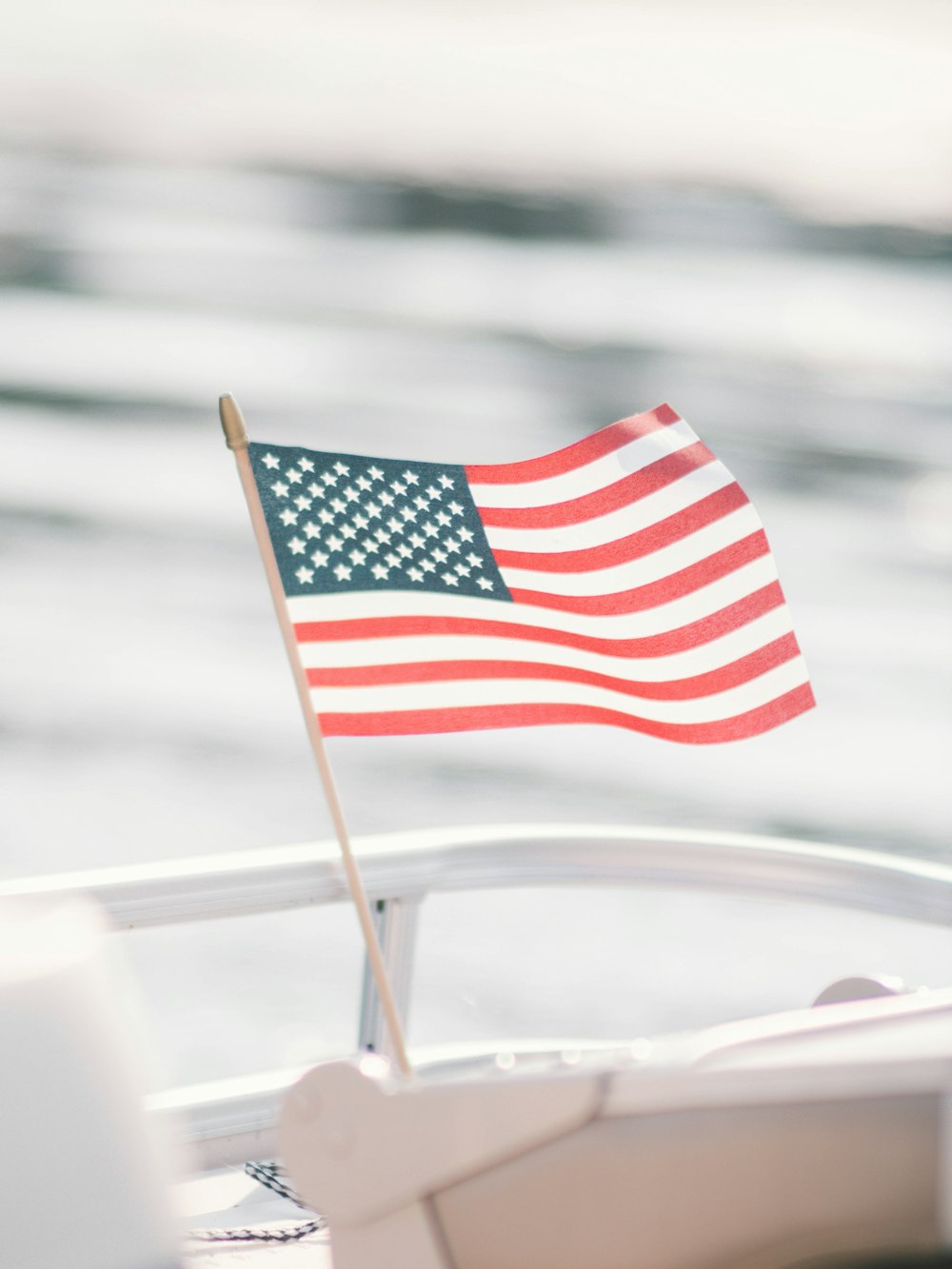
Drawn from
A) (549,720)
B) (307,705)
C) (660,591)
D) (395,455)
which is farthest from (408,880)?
(395,455)

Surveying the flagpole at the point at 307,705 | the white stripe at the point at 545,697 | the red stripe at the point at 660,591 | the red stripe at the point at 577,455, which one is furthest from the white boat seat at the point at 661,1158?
the red stripe at the point at 577,455

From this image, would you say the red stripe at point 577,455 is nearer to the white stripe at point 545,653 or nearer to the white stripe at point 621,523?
the white stripe at point 621,523

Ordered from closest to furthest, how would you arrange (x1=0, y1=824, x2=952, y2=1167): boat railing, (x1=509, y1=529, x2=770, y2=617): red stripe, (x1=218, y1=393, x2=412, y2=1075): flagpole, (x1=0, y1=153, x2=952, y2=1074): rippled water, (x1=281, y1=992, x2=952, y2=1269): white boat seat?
(x1=281, y1=992, x2=952, y2=1269): white boat seat → (x1=218, y1=393, x2=412, y2=1075): flagpole → (x1=509, y1=529, x2=770, y2=617): red stripe → (x1=0, y1=824, x2=952, y2=1167): boat railing → (x1=0, y1=153, x2=952, y2=1074): rippled water

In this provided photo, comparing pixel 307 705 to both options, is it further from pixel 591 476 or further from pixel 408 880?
pixel 408 880

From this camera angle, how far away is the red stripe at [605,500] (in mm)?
1892

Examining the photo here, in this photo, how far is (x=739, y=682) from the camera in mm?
1916

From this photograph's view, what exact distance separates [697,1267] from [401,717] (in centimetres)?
79

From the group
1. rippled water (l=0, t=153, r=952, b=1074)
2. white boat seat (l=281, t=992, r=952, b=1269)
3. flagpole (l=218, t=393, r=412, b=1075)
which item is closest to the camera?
white boat seat (l=281, t=992, r=952, b=1269)

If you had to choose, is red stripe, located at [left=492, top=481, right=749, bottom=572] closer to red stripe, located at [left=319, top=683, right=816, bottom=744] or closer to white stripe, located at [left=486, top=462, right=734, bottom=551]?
white stripe, located at [left=486, top=462, right=734, bottom=551]

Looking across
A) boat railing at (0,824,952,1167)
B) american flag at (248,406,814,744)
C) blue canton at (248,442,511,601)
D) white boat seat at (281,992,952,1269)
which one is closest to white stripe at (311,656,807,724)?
american flag at (248,406,814,744)

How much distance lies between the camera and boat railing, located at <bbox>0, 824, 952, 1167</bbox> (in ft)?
6.46

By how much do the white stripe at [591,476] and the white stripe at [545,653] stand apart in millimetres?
181

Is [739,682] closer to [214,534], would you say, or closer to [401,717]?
[401,717]

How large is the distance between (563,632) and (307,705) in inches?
15.6
